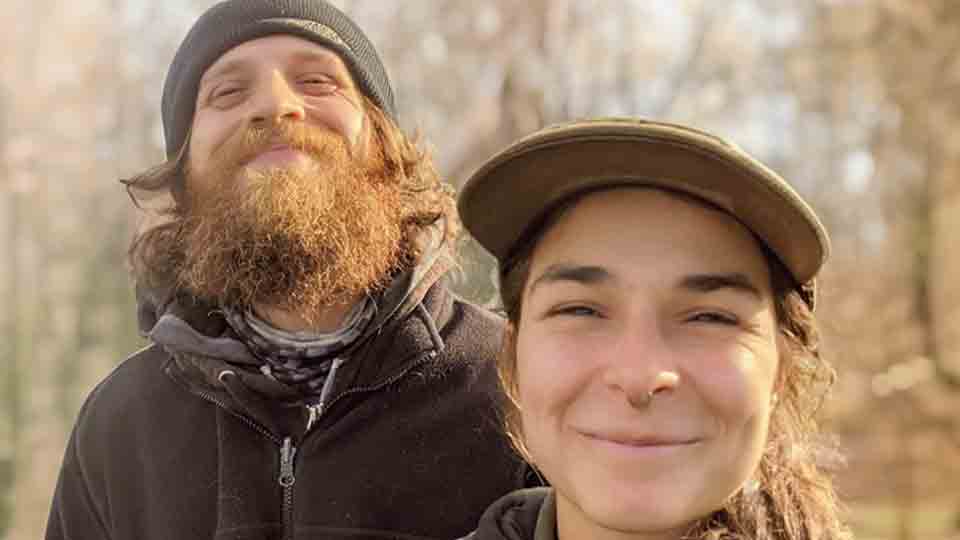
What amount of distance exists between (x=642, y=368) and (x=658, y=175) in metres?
0.31

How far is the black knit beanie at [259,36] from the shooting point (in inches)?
126

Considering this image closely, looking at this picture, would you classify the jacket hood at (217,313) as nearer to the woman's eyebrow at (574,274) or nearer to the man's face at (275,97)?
the man's face at (275,97)

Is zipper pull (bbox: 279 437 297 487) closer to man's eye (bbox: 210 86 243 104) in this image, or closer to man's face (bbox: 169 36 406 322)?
man's face (bbox: 169 36 406 322)

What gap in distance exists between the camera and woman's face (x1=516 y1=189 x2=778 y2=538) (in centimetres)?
207

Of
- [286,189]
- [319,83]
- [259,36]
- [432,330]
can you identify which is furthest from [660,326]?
[259,36]

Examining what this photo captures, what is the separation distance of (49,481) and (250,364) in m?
14.9

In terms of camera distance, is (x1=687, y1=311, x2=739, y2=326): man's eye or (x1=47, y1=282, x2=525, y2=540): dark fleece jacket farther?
(x1=47, y1=282, x2=525, y2=540): dark fleece jacket

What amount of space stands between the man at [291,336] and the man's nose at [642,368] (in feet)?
3.18

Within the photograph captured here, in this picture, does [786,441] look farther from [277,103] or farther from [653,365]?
[277,103]

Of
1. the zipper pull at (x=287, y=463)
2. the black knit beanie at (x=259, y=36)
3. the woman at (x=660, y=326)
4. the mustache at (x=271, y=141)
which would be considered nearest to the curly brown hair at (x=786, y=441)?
the woman at (x=660, y=326)

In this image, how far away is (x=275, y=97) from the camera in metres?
3.12

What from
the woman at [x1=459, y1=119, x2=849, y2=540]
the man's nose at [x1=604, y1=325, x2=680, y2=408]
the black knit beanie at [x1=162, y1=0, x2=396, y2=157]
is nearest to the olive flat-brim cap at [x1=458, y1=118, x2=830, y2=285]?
the woman at [x1=459, y1=119, x2=849, y2=540]

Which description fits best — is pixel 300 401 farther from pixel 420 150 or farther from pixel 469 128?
pixel 469 128

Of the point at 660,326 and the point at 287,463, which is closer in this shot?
the point at 660,326
